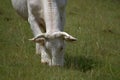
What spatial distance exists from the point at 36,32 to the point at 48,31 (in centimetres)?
101

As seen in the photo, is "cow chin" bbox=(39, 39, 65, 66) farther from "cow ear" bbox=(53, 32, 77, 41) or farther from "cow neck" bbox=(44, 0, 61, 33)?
"cow neck" bbox=(44, 0, 61, 33)

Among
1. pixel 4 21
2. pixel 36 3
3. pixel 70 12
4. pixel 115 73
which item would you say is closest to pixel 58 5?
pixel 36 3

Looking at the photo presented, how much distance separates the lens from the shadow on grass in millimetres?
8141

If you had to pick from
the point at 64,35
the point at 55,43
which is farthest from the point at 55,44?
the point at 64,35

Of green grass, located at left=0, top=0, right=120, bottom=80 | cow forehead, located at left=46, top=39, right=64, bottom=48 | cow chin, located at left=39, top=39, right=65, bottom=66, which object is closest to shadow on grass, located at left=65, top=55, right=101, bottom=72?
green grass, located at left=0, top=0, right=120, bottom=80

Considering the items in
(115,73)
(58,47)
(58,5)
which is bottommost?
(115,73)

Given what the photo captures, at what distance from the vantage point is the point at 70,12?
16.2 meters

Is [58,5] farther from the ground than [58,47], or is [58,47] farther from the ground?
[58,5]

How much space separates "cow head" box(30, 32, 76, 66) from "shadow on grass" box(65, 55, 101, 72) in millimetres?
372

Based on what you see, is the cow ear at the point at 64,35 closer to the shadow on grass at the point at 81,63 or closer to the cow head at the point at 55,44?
the cow head at the point at 55,44

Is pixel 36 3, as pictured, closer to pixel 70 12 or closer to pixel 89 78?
pixel 89 78

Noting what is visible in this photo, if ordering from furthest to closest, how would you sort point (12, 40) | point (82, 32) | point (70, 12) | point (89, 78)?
point (70, 12) → point (82, 32) → point (12, 40) → point (89, 78)

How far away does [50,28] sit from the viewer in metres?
7.79

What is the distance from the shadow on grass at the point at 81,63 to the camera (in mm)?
8141
